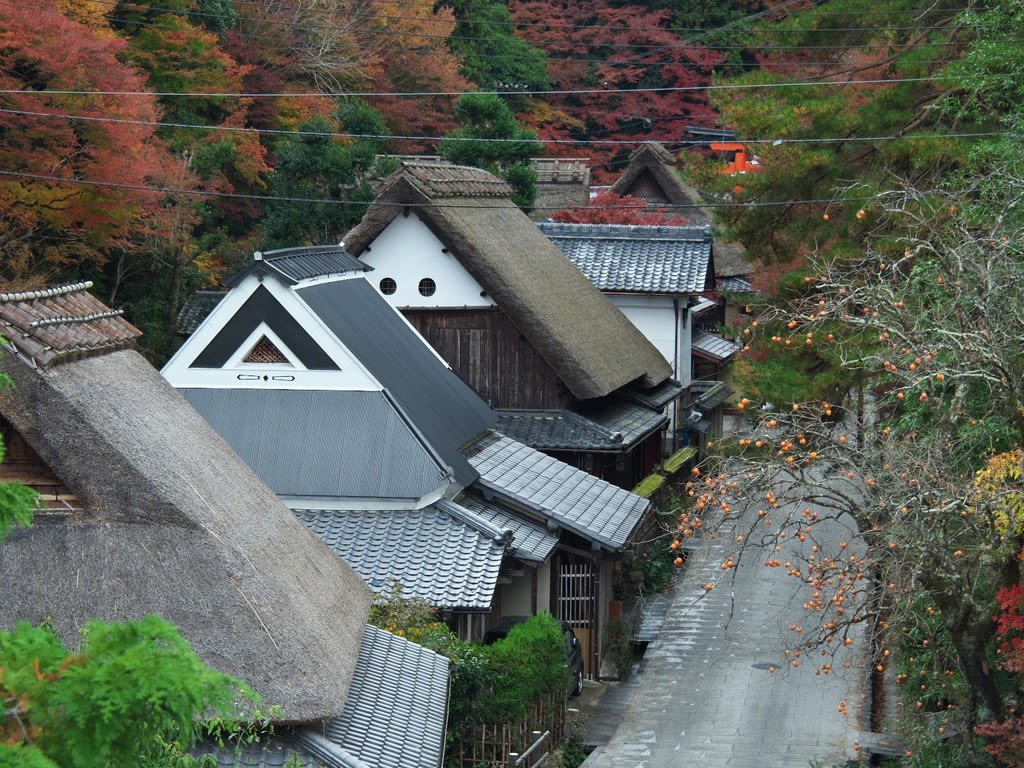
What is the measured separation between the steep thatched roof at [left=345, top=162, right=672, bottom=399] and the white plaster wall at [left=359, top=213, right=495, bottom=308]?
0.23 meters

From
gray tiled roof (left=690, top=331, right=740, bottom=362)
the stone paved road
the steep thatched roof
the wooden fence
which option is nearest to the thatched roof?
the wooden fence

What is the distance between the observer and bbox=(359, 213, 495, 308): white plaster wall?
19.6 meters

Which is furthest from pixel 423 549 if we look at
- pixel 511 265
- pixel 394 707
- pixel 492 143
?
pixel 492 143

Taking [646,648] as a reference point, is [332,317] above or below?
above

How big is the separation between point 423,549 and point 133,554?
5505 mm

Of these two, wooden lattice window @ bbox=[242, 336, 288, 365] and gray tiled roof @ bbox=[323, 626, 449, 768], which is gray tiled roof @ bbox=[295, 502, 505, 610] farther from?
wooden lattice window @ bbox=[242, 336, 288, 365]

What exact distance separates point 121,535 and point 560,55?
4343 centimetres

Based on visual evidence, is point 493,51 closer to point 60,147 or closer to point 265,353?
point 60,147

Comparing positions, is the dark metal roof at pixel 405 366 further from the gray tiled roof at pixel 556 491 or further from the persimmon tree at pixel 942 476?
the persimmon tree at pixel 942 476

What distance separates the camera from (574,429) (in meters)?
19.2

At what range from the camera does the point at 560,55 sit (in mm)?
49812

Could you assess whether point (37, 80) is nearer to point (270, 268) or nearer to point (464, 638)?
point (270, 268)

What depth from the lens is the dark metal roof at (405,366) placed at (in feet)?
49.8

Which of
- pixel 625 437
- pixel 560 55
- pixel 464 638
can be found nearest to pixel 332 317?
pixel 464 638
